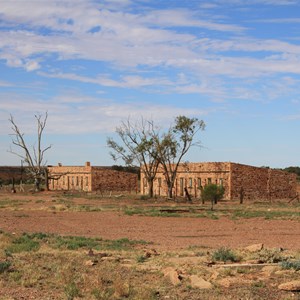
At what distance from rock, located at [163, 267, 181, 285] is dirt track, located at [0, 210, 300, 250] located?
5.75 m

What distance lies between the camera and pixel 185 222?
1158 inches

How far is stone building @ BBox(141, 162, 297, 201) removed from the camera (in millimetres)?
54594

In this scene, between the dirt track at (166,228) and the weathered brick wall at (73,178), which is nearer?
the dirt track at (166,228)

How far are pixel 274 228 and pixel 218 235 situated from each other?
4099mm

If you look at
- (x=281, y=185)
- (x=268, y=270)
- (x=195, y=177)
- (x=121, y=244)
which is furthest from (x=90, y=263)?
(x=281, y=185)

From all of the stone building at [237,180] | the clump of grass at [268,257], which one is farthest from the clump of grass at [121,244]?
the stone building at [237,180]

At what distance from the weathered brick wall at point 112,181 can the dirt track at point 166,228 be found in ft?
128

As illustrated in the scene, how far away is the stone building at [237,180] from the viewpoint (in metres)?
54.6

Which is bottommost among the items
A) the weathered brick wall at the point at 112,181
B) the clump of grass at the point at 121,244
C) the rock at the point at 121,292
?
the rock at the point at 121,292

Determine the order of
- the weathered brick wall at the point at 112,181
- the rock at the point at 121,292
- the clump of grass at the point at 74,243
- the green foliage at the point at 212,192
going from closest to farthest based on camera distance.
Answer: the rock at the point at 121,292 < the clump of grass at the point at 74,243 < the green foliage at the point at 212,192 < the weathered brick wall at the point at 112,181

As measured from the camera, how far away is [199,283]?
39.0 feet

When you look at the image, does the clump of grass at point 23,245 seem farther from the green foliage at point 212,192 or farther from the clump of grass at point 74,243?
the green foliage at point 212,192

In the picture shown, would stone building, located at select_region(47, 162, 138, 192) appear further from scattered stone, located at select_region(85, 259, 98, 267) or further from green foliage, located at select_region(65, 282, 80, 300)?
green foliage, located at select_region(65, 282, 80, 300)

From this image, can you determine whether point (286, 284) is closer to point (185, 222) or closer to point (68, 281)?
point (68, 281)
